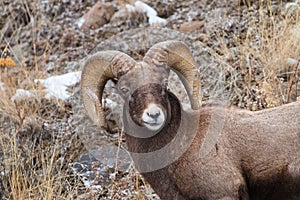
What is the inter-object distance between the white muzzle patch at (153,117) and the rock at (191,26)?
18.0 ft

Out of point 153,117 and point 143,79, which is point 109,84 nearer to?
point 143,79

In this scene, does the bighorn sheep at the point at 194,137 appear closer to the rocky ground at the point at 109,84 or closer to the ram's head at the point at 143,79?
the ram's head at the point at 143,79

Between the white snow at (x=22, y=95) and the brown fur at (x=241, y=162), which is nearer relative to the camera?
the brown fur at (x=241, y=162)

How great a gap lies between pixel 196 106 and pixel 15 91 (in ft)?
15.3

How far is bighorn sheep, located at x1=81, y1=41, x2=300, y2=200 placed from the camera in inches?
193

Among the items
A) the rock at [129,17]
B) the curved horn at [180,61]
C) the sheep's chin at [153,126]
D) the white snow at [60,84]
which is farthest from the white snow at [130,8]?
the sheep's chin at [153,126]

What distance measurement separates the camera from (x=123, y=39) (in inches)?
374

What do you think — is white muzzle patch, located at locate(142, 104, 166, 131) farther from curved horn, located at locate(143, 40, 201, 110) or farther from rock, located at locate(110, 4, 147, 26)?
rock, located at locate(110, 4, 147, 26)

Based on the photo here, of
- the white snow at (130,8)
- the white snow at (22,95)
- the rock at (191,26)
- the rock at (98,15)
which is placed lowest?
the white snow at (22,95)

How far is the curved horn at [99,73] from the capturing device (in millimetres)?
5086

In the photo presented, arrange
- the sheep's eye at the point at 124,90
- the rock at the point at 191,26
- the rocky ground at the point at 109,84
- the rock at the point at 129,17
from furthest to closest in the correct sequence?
the rock at the point at 129,17, the rock at the point at 191,26, the rocky ground at the point at 109,84, the sheep's eye at the point at 124,90

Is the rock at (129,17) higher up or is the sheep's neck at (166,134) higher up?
the sheep's neck at (166,134)

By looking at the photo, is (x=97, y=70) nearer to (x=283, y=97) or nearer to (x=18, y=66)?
(x=283, y=97)

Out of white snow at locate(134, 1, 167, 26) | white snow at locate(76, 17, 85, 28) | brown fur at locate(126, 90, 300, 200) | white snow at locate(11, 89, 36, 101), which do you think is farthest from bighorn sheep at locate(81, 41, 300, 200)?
white snow at locate(76, 17, 85, 28)
